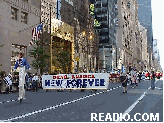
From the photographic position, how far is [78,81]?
982 inches

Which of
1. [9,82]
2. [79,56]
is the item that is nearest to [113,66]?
[79,56]

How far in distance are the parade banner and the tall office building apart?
69.0 m

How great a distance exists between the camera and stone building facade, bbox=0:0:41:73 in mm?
36094

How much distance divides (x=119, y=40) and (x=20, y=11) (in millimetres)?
80105

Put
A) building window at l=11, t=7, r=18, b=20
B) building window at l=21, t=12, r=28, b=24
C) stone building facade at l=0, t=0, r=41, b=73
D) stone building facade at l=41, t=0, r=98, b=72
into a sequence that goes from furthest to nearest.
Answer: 1. stone building facade at l=41, t=0, r=98, b=72
2. building window at l=21, t=12, r=28, b=24
3. building window at l=11, t=7, r=18, b=20
4. stone building facade at l=0, t=0, r=41, b=73

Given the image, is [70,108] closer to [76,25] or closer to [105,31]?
[76,25]

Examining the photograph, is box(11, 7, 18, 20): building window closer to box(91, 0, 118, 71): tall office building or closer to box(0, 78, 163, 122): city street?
box(0, 78, 163, 122): city street

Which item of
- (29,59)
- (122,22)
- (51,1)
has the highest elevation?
(122,22)

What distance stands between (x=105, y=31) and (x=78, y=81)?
76595 millimetres

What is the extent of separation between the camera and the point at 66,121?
331 inches

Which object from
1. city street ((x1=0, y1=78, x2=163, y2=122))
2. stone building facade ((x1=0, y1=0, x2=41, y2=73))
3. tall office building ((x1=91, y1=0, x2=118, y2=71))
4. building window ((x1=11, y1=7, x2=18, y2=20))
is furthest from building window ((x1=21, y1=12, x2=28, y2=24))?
tall office building ((x1=91, y1=0, x2=118, y2=71))

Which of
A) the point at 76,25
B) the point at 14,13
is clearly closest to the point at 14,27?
the point at 14,13

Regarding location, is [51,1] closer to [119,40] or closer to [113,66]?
[113,66]

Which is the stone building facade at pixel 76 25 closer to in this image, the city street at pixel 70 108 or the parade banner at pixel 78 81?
the parade banner at pixel 78 81
